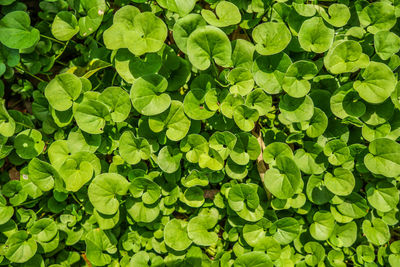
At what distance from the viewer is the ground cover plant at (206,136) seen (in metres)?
1.62

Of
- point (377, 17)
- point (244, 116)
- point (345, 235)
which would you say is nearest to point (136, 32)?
point (244, 116)

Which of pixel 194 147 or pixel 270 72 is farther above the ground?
pixel 270 72

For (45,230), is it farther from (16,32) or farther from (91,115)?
(16,32)

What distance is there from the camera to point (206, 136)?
181 cm

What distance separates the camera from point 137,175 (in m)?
1.76

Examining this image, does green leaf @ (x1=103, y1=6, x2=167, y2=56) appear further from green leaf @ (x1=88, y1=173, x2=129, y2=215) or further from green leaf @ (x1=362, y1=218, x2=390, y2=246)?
green leaf @ (x1=362, y1=218, x2=390, y2=246)

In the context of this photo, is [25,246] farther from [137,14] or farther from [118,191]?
[137,14]

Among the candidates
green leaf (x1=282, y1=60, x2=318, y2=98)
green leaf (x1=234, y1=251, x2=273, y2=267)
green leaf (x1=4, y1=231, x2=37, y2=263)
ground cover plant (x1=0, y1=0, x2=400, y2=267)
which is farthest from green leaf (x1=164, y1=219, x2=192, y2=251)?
green leaf (x1=282, y1=60, x2=318, y2=98)

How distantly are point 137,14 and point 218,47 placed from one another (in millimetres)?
464

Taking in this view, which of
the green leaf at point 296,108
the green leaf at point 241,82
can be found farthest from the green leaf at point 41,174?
the green leaf at point 296,108

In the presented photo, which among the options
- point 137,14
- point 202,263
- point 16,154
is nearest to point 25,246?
point 16,154

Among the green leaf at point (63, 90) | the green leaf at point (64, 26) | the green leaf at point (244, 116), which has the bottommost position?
the green leaf at point (244, 116)

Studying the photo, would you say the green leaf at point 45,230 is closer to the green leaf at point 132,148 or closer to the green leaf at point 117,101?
the green leaf at point 132,148

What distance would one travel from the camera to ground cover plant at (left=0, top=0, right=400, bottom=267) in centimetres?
162
